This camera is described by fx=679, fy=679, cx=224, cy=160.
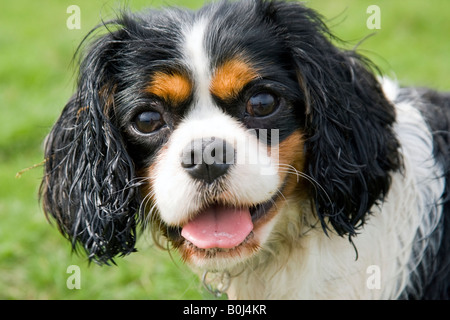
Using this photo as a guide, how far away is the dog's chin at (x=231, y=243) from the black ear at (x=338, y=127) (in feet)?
0.92

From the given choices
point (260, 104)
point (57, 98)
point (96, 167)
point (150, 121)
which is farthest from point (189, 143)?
point (57, 98)

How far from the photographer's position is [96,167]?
10.1ft

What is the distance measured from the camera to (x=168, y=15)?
10.2ft

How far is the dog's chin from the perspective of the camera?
9.47 feet

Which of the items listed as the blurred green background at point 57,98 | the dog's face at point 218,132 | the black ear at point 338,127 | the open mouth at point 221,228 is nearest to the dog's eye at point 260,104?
the dog's face at point 218,132

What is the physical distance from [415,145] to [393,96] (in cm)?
35

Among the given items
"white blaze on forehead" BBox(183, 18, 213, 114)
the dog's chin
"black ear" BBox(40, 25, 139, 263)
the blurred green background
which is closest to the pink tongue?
the dog's chin

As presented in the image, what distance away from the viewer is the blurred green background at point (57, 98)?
14.1ft

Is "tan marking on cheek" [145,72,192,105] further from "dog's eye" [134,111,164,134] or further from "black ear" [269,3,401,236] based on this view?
"black ear" [269,3,401,236]

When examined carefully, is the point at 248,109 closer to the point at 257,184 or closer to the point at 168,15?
the point at 257,184

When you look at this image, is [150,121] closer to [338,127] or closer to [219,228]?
[219,228]

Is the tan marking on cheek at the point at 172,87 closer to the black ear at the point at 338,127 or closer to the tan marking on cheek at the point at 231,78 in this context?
the tan marking on cheek at the point at 231,78

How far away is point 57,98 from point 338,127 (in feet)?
14.3
